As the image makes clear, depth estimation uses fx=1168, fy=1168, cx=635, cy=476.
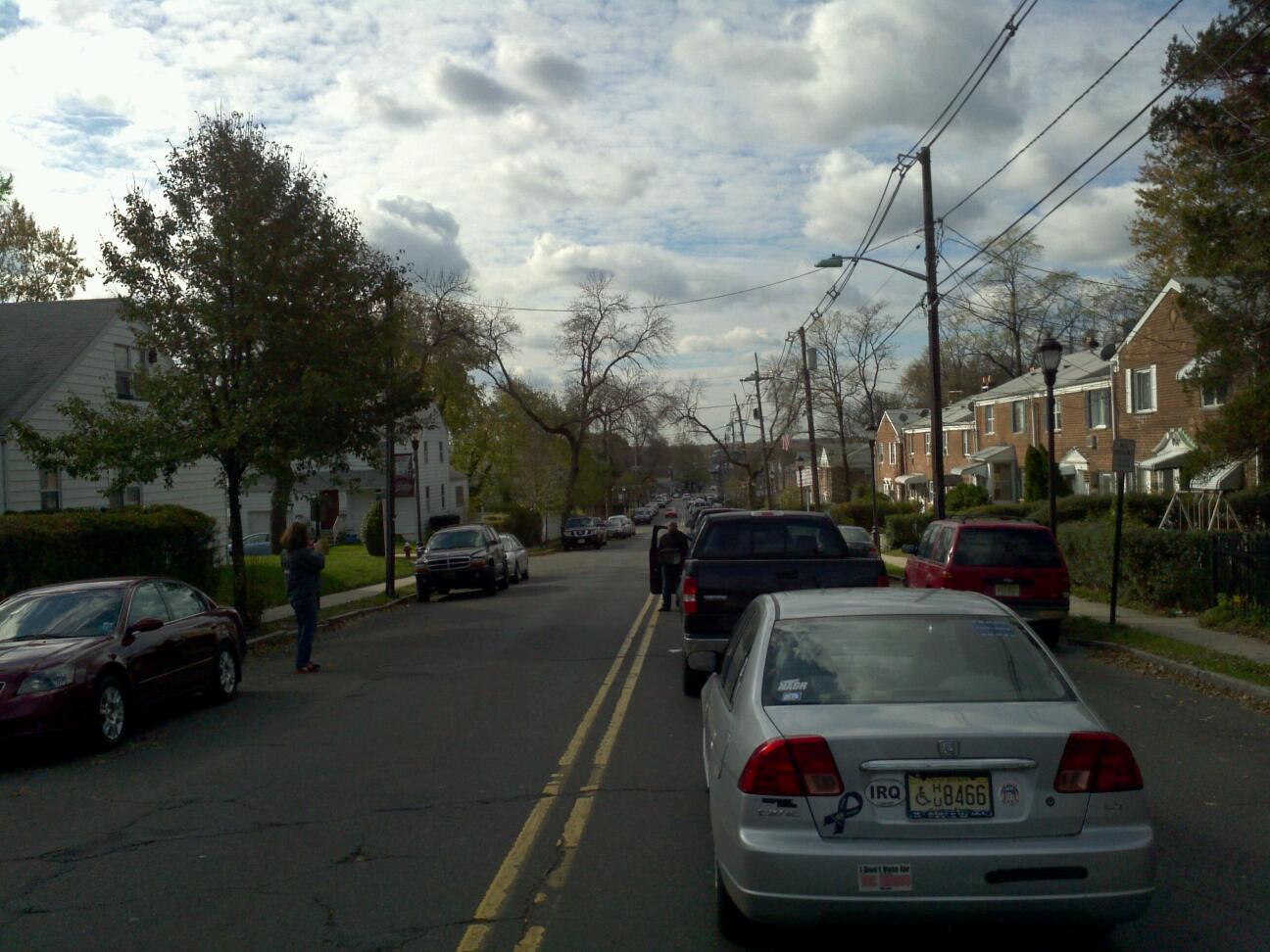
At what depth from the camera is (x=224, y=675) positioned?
12867mm

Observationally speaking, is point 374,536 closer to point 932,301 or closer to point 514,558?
point 514,558

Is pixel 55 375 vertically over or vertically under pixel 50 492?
over

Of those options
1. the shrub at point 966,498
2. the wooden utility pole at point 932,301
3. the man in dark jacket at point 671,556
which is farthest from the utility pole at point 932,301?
the shrub at point 966,498

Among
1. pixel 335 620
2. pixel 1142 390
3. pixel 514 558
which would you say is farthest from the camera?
pixel 1142 390

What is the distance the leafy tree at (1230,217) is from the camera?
1769 cm

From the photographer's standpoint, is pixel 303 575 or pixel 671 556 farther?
pixel 671 556

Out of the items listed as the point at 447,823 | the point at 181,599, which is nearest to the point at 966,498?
the point at 181,599

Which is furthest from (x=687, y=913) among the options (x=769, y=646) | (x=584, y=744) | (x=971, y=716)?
(x=584, y=744)

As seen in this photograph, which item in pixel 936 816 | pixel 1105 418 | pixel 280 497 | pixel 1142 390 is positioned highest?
pixel 1142 390

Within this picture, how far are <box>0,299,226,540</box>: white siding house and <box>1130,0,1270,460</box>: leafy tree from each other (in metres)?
20.0

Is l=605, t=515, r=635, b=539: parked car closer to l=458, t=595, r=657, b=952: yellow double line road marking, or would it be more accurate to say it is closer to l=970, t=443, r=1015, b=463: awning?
l=970, t=443, r=1015, b=463: awning

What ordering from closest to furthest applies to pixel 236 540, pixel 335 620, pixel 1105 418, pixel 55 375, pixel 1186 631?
pixel 1186 631 → pixel 236 540 → pixel 335 620 → pixel 55 375 → pixel 1105 418

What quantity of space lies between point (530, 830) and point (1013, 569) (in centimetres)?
1060

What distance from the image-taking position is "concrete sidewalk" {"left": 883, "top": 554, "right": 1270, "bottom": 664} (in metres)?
14.0
